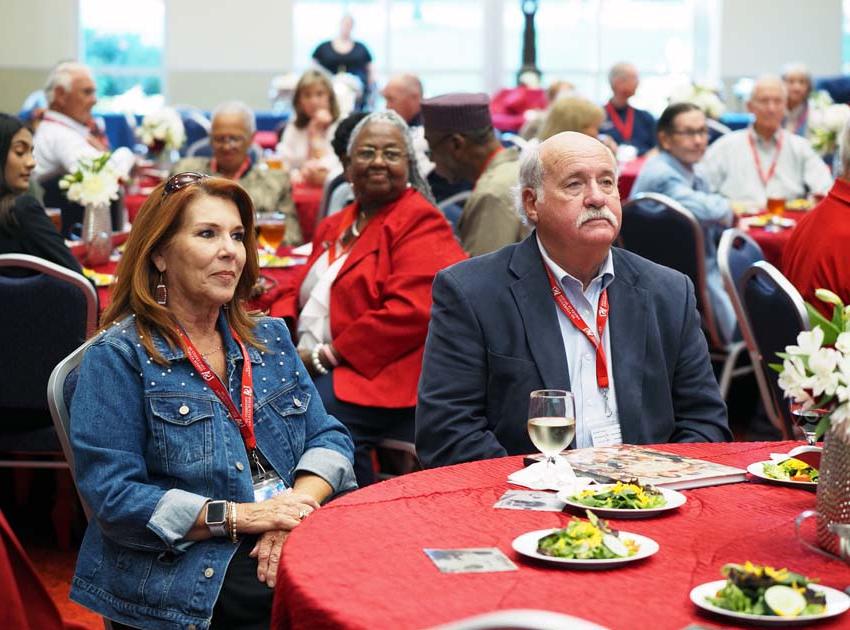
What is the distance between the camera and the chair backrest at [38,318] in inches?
138

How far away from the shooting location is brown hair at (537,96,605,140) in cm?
549

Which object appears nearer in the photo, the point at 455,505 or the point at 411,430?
the point at 455,505

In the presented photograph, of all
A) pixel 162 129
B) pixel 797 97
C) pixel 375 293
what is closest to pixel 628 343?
pixel 375 293

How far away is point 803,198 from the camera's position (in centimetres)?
730

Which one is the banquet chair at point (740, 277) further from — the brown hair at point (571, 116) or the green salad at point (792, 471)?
the brown hair at point (571, 116)

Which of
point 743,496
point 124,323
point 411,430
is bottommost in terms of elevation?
point 411,430

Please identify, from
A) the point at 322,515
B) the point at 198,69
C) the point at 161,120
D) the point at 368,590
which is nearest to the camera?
the point at 368,590

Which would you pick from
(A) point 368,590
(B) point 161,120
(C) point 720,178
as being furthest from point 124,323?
(C) point 720,178

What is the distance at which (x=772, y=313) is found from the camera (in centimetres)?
340

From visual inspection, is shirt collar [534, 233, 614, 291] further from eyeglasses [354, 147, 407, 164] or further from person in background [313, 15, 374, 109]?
person in background [313, 15, 374, 109]

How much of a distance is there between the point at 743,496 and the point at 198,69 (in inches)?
534

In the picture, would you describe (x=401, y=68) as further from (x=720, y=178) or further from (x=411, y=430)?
(x=411, y=430)

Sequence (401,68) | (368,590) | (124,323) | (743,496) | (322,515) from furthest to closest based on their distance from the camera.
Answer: (401,68) < (124,323) < (743,496) < (322,515) < (368,590)

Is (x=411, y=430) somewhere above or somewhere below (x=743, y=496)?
below
